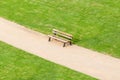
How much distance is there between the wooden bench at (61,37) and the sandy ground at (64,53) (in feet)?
1.02

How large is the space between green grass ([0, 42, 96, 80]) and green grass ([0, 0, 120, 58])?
9.76ft

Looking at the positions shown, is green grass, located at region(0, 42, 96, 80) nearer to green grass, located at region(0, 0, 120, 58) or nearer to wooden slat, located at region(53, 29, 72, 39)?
wooden slat, located at region(53, 29, 72, 39)

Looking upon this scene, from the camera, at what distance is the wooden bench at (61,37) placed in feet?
72.1

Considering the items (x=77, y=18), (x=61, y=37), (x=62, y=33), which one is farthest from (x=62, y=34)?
(x=77, y=18)

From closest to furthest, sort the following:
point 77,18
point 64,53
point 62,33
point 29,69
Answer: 1. point 29,69
2. point 64,53
3. point 62,33
4. point 77,18

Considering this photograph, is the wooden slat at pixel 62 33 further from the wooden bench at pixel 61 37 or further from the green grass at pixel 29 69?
the green grass at pixel 29 69

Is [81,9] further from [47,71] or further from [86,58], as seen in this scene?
[47,71]

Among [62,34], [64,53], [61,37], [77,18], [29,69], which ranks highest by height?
[77,18]

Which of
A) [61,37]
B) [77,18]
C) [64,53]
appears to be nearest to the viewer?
[64,53]

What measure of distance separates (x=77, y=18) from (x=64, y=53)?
433 cm

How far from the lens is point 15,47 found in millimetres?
21406

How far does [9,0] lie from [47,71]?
29.4ft

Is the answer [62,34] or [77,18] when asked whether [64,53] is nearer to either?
[62,34]

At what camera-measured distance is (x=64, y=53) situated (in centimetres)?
2116
